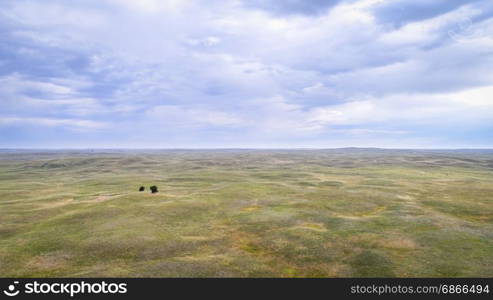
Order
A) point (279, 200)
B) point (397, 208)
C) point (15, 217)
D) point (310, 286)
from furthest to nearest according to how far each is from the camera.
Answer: point (279, 200) < point (397, 208) < point (15, 217) < point (310, 286)

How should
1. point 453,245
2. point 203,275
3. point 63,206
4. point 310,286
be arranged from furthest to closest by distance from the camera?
point 63,206
point 453,245
point 203,275
point 310,286

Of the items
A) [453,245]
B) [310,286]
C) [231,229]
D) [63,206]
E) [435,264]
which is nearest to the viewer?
[310,286]

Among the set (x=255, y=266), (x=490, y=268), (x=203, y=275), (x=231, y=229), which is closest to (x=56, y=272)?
(x=203, y=275)

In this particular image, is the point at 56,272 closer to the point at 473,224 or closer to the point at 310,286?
the point at 310,286

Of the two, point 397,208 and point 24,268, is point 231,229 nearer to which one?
point 24,268

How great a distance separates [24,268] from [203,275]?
737 inches

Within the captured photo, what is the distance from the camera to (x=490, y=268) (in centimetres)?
2972

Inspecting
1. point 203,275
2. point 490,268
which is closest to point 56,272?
point 203,275

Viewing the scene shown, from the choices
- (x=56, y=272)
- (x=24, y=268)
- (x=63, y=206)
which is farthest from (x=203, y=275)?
(x=63, y=206)

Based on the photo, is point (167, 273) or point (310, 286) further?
point (167, 273)

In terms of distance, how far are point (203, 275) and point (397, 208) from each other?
44062 mm

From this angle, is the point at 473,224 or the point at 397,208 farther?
the point at 397,208

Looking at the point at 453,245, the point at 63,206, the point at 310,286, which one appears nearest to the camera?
the point at 310,286

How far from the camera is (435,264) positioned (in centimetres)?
3119
